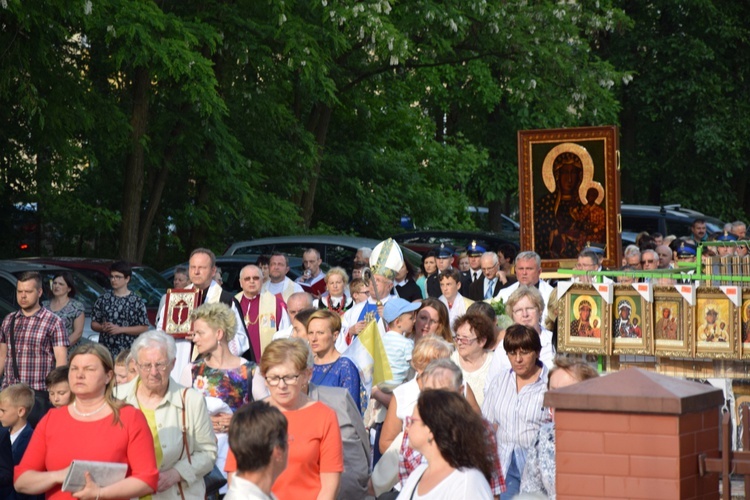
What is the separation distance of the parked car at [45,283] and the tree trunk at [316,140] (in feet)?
39.8

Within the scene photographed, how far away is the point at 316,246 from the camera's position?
22672mm

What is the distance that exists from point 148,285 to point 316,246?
5933 mm

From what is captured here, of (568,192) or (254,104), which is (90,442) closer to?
(568,192)

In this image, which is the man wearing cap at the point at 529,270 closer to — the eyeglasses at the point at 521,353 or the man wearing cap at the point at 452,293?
the man wearing cap at the point at 452,293

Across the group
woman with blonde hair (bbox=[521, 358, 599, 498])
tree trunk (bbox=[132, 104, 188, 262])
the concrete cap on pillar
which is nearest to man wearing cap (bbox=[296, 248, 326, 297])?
tree trunk (bbox=[132, 104, 188, 262])

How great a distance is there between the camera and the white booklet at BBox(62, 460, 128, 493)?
5.90 m

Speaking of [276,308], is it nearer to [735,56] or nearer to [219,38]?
[219,38]

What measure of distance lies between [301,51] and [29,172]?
484 cm

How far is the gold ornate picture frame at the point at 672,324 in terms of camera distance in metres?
9.82

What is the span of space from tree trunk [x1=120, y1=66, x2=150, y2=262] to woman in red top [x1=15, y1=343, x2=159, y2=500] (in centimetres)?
1534

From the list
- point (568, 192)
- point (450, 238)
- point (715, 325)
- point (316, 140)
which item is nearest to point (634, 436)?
point (715, 325)

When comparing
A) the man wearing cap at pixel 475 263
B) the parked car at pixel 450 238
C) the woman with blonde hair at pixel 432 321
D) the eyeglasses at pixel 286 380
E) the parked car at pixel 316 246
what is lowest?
the eyeglasses at pixel 286 380

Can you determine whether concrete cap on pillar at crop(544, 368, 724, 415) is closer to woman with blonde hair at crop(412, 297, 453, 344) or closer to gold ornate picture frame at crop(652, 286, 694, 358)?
gold ornate picture frame at crop(652, 286, 694, 358)

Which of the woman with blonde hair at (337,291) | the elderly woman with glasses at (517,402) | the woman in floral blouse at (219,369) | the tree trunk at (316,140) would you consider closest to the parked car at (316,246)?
the tree trunk at (316,140)
